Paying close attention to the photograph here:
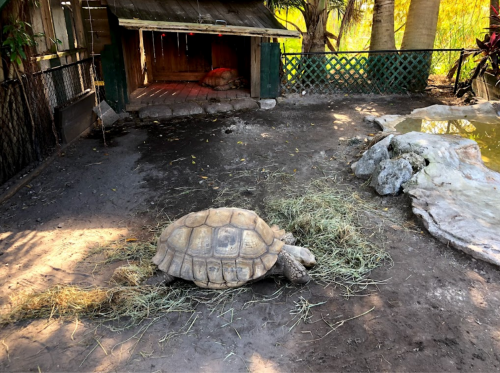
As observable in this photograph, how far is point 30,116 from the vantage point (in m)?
5.88

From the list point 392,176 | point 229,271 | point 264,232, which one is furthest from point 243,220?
point 392,176

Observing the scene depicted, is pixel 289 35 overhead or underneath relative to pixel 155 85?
overhead

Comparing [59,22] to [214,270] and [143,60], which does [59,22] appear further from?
[214,270]

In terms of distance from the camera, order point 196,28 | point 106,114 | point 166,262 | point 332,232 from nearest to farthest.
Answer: point 166,262
point 332,232
point 196,28
point 106,114

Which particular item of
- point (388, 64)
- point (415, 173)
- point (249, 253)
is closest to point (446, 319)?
point (249, 253)

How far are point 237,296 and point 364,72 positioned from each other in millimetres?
9525

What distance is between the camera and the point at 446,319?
2902 mm

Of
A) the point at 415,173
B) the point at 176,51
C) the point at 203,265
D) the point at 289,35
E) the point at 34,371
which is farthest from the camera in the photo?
the point at 176,51

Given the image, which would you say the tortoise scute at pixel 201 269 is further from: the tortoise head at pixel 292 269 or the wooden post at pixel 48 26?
the wooden post at pixel 48 26

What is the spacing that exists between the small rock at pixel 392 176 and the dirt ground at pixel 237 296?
0.62 ft

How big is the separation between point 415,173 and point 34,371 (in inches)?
184

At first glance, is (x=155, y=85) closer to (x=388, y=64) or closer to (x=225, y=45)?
(x=225, y=45)

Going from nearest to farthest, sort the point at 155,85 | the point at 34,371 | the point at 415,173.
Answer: the point at 34,371 → the point at 415,173 → the point at 155,85

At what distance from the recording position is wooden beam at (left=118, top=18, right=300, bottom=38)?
7.24m
